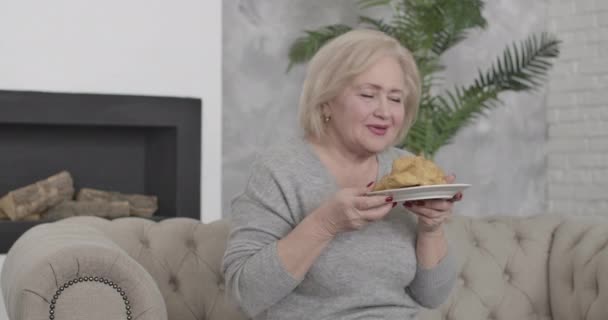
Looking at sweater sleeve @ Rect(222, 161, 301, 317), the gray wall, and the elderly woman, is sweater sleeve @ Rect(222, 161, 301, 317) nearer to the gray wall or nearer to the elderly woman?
the elderly woman

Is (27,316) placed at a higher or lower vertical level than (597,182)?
higher

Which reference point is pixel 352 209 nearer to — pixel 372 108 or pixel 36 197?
pixel 372 108

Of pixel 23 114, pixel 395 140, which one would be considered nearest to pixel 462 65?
pixel 23 114

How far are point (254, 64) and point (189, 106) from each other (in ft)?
2.83

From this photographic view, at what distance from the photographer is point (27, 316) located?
206cm

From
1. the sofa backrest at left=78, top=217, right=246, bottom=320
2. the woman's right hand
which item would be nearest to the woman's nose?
the woman's right hand

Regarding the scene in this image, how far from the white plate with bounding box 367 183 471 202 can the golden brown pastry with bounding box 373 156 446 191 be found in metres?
0.04

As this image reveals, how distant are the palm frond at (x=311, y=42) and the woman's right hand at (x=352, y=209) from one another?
3.15 m

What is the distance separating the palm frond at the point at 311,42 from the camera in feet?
17.1

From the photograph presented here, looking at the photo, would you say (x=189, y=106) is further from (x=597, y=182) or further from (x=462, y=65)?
(x=597, y=182)

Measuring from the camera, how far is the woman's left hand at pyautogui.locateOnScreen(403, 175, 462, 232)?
7.12 ft

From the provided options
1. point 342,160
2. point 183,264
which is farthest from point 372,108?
point 183,264

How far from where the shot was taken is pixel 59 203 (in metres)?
4.54

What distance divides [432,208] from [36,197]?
2703mm
